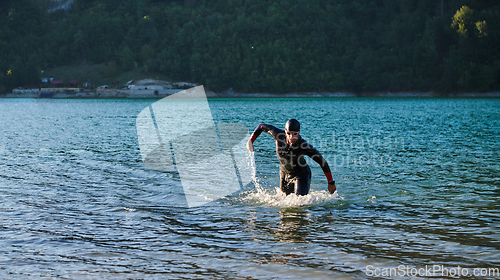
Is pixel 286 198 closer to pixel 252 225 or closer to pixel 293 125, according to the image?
pixel 252 225

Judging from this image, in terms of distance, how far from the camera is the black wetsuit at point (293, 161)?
11404mm

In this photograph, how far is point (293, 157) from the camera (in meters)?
11.7

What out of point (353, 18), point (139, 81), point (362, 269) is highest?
point (353, 18)

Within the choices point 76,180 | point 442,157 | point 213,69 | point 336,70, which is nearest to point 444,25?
point 336,70

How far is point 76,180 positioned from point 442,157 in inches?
646

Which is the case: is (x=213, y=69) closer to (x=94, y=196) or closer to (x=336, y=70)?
(x=336, y=70)

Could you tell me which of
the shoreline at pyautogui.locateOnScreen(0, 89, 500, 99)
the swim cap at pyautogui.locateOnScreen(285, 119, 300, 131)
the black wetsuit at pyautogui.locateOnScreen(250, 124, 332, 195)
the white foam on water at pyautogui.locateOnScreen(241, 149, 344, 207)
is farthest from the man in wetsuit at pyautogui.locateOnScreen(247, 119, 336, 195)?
the shoreline at pyautogui.locateOnScreen(0, 89, 500, 99)

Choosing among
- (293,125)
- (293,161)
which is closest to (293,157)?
(293,161)

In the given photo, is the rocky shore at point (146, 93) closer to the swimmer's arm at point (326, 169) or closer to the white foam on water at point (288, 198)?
the white foam on water at point (288, 198)

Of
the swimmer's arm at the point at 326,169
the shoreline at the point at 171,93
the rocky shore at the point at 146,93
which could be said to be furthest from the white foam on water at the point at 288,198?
the rocky shore at the point at 146,93

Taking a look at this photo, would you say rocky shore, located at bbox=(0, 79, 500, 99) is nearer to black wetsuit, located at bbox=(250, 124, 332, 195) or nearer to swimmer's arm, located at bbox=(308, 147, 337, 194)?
black wetsuit, located at bbox=(250, 124, 332, 195)

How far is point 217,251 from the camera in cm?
854

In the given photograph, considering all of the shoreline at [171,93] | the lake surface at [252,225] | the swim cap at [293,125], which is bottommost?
the lake surface at [252,225]

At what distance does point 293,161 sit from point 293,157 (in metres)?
0.13
